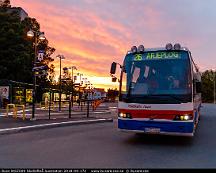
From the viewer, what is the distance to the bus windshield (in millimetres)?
12281

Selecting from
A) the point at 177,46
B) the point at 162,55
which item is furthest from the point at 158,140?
the point at 177,46

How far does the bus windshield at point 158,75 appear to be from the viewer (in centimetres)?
1228

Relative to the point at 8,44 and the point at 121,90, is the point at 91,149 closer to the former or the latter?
the point at 121,90

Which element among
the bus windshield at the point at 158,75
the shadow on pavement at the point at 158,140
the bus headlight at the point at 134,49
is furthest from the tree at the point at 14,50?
the bus windshield at the point at 158,75

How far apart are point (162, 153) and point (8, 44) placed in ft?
165

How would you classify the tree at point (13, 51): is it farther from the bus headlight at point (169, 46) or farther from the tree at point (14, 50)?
the bus headlight at point (169, 46)

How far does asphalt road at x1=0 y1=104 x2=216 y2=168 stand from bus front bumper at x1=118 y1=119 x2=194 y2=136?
513 mm

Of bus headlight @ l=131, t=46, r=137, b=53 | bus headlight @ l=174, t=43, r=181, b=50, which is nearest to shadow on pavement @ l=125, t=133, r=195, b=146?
bus headlight @ l=131, t=46, r=137, b=53

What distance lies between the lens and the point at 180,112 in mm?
12078

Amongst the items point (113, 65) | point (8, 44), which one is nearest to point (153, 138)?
point (113, 65)

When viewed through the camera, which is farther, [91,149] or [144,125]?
[144,125]

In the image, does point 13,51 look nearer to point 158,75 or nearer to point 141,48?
point 141,48

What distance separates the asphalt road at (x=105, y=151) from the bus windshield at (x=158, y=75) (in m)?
1.82

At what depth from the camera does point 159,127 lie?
12312 mm
